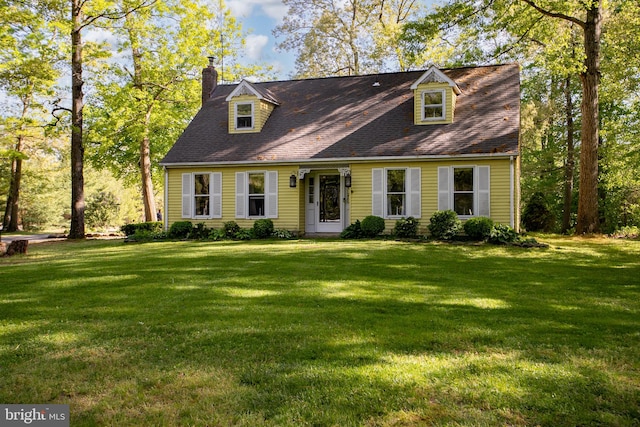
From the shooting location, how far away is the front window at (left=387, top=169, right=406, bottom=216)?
53.1 ft

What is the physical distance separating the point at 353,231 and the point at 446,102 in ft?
17.7

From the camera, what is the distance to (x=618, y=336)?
16.0 feet

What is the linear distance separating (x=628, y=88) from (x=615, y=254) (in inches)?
520

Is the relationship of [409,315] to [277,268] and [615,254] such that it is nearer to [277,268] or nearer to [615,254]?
[277,268]

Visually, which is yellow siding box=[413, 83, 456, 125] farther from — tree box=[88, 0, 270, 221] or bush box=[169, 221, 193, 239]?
tree box=[88, 0, 270, 221]

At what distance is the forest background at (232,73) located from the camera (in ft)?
53.5

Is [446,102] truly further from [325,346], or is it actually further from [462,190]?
[325,346]

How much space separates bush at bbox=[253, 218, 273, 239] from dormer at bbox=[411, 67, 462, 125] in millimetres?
6075

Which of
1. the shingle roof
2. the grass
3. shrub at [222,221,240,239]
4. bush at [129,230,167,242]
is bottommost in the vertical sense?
the grass

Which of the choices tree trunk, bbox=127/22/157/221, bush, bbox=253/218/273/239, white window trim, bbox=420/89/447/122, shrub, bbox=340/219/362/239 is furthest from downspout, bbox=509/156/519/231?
tree trunk, bbox=127/22/157/221

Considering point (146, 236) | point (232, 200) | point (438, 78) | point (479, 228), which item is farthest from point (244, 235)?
point (438, 78)

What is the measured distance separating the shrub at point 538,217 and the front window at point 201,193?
13.4 m

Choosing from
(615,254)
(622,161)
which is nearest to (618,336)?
(615,254)

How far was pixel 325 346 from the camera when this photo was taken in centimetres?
443
